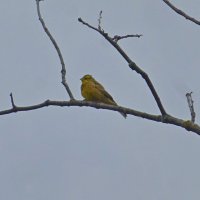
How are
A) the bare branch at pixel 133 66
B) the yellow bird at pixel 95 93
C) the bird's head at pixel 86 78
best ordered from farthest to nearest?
the bird's head at pixel 86 78, the yellow bird at pixel 95 93, the bare branch at pixel 133 66

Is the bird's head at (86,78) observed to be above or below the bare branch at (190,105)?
above

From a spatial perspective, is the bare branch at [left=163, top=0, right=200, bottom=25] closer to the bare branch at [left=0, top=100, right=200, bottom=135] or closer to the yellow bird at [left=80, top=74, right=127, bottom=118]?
the bare branch at [left=0, top=100, right=200, bottom=135]

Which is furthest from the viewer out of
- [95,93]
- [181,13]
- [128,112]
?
[95,93]

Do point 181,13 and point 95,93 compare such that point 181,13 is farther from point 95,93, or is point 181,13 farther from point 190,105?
point 95,93

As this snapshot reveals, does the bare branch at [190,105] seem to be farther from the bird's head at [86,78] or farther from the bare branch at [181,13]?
the bird's head at [86,78]

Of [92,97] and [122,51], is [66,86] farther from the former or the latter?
[92,97]

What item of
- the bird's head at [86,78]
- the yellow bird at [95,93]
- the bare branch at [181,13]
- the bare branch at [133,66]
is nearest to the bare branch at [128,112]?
the bare branch at [133,66]

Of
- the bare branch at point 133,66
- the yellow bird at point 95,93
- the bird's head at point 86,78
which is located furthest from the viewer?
the bird's head at point 86,78

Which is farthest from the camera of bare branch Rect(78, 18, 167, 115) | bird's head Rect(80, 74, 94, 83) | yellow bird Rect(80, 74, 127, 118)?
bird's head Rect(80, 74, 94, 83)

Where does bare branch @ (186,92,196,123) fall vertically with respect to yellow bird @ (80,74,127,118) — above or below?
below

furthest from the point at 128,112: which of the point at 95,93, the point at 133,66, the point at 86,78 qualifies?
the point at 86,78

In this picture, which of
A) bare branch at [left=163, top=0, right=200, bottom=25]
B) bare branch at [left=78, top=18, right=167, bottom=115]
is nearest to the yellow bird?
bare branch at [left=163, top=0, right=200, bottom=25]

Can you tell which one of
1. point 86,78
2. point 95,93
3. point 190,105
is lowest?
point 190,105

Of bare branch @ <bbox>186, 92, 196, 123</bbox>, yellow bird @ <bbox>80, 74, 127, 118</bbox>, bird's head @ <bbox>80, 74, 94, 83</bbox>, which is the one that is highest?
bird's head @ <bbox>80, 74, 94, 83</bbox>
